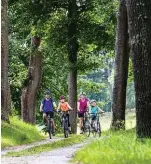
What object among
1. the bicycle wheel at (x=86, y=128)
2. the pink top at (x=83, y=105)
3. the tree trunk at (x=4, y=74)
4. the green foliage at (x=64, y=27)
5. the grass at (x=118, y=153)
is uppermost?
the green foliage at (x=64, y=27)

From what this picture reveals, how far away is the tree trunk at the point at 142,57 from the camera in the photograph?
1167 cm

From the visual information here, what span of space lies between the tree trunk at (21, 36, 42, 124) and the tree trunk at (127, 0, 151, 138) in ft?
70.7

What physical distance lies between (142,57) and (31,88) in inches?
867

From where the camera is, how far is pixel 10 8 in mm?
31750

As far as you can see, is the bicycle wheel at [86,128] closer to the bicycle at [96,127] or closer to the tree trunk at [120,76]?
the bicycle at [96,127]

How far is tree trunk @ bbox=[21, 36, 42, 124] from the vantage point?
3325 centimetres

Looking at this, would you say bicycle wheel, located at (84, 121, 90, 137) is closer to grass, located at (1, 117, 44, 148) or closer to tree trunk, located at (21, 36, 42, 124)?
grass, located at (1, 117, 44, 148)

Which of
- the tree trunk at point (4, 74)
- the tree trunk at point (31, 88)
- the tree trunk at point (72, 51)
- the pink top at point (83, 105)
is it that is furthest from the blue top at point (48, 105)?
the tree trunk at point (31, 88)

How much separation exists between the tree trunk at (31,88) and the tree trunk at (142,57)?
2156cm

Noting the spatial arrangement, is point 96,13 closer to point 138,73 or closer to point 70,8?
point 70,8

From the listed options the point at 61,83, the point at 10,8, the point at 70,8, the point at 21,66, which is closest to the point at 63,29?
the point at 70,8

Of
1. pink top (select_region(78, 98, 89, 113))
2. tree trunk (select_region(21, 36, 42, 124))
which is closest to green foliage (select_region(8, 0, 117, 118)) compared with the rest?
tree trunk (select_region(21, 36, 42, 124))

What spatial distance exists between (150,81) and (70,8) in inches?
814

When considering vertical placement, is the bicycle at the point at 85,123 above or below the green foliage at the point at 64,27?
below
